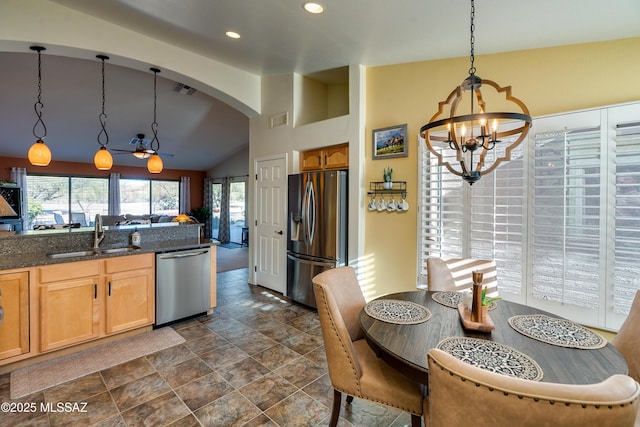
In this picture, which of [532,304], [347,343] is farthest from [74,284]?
[532,304]

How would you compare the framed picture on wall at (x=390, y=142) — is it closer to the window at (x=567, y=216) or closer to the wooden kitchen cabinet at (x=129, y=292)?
the window at (x=567, y=216)

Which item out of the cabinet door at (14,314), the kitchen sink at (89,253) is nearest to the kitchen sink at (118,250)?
the kitchen sink at (89,253)

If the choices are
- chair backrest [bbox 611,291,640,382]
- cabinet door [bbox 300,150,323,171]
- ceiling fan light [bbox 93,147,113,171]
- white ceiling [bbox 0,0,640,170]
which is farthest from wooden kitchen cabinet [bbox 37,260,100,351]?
chair backrest [bbox 611,291,640,382]

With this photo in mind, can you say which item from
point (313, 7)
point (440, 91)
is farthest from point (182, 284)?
point (440, 91)

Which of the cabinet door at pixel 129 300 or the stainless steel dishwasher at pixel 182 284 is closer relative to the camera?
the cabinet door at pixel 129 300

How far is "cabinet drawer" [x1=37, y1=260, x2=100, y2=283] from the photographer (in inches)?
102

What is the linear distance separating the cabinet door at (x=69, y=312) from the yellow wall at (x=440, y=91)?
2893mm

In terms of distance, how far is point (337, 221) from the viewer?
3.75 meters

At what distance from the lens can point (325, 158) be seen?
4168 millimetres

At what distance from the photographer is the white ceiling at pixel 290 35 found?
2.25 metres

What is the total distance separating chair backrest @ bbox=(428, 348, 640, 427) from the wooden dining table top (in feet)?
1.34

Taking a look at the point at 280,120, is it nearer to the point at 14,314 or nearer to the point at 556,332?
the point at 14,314

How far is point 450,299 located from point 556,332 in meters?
0.61

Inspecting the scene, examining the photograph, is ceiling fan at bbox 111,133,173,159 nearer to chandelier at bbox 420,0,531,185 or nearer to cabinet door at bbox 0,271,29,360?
cabinet door at bbox 0,271,29,360
